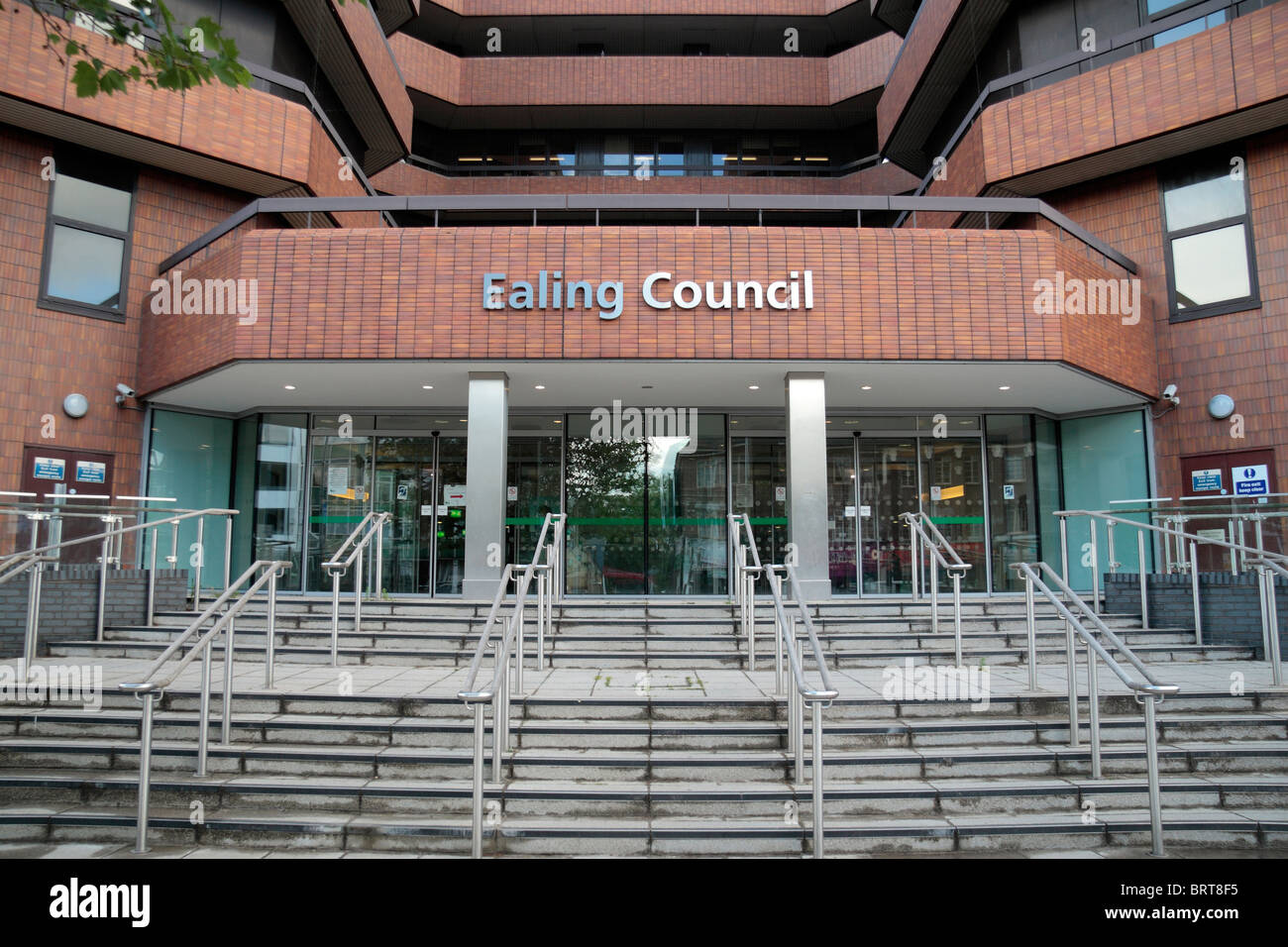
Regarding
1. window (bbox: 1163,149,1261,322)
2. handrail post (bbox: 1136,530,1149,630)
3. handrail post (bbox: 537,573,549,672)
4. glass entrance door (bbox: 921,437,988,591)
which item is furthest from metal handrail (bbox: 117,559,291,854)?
window (bbox: 1163,149,1261,322)

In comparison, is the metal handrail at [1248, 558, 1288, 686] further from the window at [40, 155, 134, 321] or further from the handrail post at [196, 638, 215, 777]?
the window at [40, 155, 134, 321]

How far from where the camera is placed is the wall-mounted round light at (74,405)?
11.5 meters

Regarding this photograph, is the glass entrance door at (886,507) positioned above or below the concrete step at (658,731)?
above

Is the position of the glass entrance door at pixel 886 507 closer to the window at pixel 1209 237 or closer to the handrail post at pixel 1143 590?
the handrail post at pixel 1143 590

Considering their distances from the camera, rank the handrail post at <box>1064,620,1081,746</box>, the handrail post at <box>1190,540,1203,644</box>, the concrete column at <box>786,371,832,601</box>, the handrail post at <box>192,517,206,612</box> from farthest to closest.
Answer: the concrete column at <box>786,371,832,601</box> < the handrail post at <box>192,517,206,612</box> < the handrail post at <box>1190,540,1203,644</box> < the handrail post at <box>1064,620,1081,746</box>

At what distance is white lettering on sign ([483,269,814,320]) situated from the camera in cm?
1034

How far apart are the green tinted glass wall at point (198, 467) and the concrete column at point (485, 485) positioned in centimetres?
430

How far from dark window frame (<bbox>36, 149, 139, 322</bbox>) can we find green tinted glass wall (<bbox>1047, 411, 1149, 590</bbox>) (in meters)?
15.1

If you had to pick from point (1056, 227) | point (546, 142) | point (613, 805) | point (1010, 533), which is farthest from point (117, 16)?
point (546, 142)

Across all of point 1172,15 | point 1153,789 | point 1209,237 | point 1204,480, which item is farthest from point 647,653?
point 1172,15

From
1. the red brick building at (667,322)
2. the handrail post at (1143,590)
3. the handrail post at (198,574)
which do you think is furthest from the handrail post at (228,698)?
the handrail post at (1143,590)

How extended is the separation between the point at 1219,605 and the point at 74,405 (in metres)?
14.8

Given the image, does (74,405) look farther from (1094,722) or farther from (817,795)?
(1094,722)
